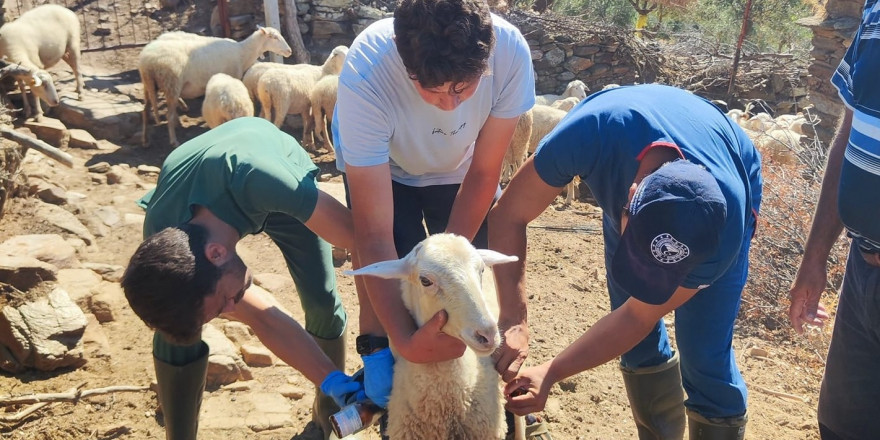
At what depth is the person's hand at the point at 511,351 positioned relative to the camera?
2627 millimetres

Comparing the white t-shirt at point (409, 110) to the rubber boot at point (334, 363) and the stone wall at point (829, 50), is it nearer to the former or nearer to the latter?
the rubber boot at point (334, 363)

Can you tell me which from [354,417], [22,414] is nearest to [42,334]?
[22,414]

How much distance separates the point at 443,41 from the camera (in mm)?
2178

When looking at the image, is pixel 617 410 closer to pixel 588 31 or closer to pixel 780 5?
pixel 588 31

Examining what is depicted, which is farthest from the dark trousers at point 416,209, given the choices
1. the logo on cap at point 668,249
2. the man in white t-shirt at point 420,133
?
the logo on cap at point 668,249

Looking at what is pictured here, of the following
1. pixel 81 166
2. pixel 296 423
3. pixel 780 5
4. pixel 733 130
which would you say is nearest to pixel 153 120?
pixel 81 166

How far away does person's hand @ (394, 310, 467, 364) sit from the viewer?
2.29 meters

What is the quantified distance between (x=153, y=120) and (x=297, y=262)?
25.7 feet

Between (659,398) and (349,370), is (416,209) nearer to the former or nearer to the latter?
(659,398)

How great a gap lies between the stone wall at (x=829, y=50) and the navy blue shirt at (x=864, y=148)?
642 centimetres

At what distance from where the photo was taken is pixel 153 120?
1006cm

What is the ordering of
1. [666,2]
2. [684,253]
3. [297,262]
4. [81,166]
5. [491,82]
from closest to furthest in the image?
[684,253] → [491,82] → [297,262] → [81,166] → [666,2]

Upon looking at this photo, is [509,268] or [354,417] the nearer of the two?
[354,417]

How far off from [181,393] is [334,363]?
0.72 metres
